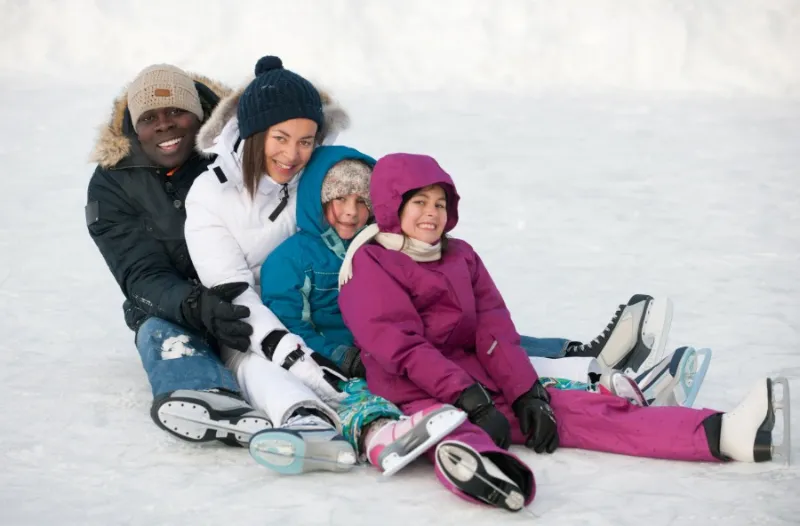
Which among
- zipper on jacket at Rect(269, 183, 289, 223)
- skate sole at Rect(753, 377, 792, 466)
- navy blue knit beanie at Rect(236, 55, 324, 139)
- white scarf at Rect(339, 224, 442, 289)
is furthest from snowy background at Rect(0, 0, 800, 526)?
navy blue knit beanie at Rect(236, 55, 324, 139)

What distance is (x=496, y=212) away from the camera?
668cm

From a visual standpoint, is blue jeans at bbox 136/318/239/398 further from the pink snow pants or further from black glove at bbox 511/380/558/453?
black glove at bbox 511/380/558/453

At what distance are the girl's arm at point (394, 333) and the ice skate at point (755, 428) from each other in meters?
0.71

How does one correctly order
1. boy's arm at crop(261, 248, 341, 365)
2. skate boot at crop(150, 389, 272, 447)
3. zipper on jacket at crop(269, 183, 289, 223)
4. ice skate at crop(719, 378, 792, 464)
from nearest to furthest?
ice skate at crop(719, 378, 792, 464) → skate boot at crop(150, 389, 272, 447) → boy's arm at crop(261, 248, 341, 365) → zipper on jacket at crop(269, 183, 289, 223)

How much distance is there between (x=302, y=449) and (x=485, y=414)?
504 millimetres

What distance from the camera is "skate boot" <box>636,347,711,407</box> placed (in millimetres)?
3371

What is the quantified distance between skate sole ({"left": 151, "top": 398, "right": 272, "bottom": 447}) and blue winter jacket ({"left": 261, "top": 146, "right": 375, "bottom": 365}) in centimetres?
43

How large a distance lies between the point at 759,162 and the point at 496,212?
2.28 metres

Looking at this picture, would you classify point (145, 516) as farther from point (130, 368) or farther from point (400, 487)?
point (130, 368)

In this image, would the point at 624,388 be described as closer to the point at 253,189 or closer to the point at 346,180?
the point at 346,180

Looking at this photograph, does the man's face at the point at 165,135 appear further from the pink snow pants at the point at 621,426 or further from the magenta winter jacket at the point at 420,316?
the pink snow pants at the point at 621,426

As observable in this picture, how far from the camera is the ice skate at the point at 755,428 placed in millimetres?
2910

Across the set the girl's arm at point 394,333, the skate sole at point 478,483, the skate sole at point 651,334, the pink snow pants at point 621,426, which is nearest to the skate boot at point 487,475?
the skate sole at point 478,483

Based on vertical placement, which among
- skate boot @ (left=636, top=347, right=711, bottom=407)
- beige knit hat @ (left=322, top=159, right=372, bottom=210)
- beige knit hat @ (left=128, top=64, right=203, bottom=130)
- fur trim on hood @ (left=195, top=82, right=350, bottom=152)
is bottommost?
skate boot @ (left=636, top=347, right=711, bottom=407)
